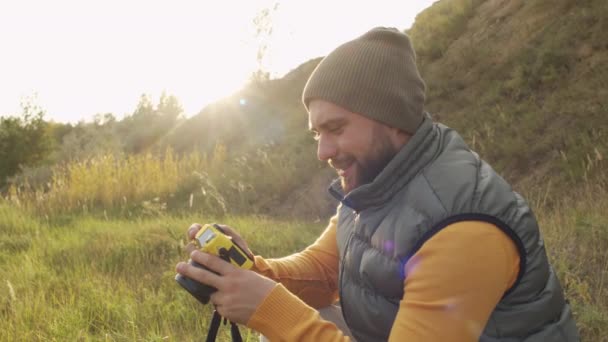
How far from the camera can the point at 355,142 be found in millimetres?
1649

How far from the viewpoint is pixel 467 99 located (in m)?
8.47

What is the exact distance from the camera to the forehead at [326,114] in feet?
5.51

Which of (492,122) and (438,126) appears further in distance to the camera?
(492,122)

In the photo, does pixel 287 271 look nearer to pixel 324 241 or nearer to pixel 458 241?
pixel 324 241

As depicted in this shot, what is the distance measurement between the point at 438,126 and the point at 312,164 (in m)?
7.67

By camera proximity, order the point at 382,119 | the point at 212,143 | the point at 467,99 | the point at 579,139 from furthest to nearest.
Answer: the point at 212,143 < the point at 467,99 < the point at 579,139 < the point at 382,119

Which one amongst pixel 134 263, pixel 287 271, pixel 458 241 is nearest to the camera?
pixel 458 241

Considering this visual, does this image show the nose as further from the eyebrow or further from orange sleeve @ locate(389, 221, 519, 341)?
orange sleeve @ locate(389, 221, 519, 341)

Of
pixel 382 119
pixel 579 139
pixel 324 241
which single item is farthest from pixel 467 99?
pixel 382 119

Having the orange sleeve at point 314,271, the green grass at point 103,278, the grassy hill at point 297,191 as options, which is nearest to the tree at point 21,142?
the grassy hill at point 297,191

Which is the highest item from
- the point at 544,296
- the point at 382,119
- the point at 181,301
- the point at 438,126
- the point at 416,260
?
the point at 382,119

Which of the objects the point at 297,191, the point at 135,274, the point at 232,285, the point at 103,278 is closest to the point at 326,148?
the point at 232,285

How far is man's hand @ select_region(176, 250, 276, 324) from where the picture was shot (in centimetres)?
151

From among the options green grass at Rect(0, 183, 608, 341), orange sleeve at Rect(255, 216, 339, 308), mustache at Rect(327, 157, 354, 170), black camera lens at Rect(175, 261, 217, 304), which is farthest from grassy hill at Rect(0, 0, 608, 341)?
mustache at Rect(327, 157, 354, 170)
